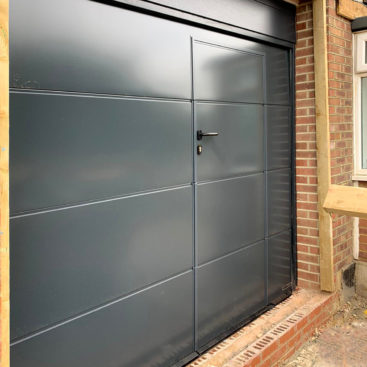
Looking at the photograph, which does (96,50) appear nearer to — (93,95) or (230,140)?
(93,95)

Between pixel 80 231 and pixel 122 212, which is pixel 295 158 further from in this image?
pixel 80 231

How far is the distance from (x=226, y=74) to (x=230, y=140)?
0.53 metres

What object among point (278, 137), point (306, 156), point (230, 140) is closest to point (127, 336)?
point (230, 140)

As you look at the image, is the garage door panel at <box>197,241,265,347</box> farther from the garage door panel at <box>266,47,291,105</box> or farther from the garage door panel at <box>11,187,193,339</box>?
the garage door panel at <box>266,47,291,105</box>

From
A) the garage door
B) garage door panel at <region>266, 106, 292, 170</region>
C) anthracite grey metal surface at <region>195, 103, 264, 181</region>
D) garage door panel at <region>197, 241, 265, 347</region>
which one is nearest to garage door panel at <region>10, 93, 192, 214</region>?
the garage door

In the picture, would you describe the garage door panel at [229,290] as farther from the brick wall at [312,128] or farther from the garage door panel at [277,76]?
the garage door panel at [277,76]

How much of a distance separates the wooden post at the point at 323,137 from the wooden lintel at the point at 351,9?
1.39 ft

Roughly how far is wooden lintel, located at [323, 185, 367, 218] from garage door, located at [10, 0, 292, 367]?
1400 mm

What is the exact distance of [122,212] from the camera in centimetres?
266

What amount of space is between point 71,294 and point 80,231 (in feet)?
1.14

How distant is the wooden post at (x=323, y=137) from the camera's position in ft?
13.6

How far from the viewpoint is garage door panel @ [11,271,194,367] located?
7.52ft

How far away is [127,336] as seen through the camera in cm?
272

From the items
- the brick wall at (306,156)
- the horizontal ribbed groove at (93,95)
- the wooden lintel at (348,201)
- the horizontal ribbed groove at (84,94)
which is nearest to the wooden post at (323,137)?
the brick wall at (306,156)
